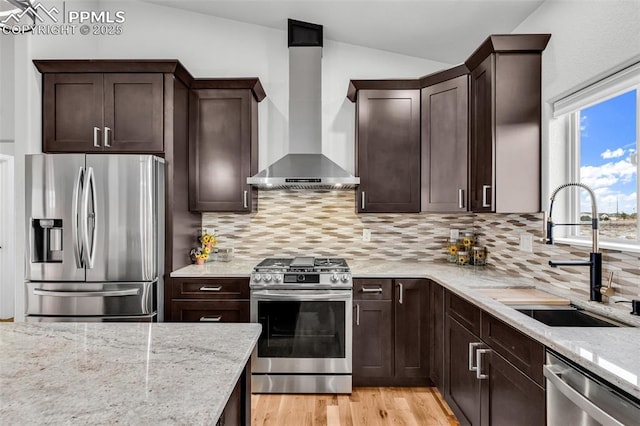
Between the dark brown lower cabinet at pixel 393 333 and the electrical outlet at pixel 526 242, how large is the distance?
720 millimetres

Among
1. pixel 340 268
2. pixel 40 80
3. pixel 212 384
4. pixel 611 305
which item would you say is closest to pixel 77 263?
pixel 40 80

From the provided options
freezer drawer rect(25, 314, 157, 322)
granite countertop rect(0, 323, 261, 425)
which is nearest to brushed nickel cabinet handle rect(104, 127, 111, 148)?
freezer drawer rect(25, 314, 157, 322)

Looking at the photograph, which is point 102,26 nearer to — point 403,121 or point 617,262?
point 403,121

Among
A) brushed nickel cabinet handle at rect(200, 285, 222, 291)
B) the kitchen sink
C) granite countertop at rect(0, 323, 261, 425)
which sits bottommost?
brushed nickel cabinet handle at rect(200, 285, 222, 291)

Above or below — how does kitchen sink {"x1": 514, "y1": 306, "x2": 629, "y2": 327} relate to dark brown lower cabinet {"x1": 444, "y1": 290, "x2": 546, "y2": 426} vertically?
above

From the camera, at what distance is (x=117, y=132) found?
9.30 feet

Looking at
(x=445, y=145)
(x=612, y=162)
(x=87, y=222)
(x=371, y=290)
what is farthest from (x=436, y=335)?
(x=87, y=222)

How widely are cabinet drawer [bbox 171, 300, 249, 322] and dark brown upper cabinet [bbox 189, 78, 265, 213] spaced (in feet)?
2.65

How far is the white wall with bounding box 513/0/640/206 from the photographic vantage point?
1758mm

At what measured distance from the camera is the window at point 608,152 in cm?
186

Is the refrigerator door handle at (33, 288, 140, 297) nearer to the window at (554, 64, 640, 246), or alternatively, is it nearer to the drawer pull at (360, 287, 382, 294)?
the drawer pull at (360, 287, 382, 294)

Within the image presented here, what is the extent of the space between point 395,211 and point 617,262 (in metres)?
1.59

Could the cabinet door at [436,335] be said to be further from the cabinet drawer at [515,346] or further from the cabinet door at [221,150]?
the cabinet door at [221,150]

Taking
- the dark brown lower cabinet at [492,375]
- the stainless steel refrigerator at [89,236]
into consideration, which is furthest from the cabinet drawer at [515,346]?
the stainless steel refrigerator at [89,236]
